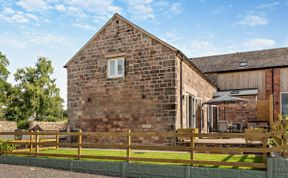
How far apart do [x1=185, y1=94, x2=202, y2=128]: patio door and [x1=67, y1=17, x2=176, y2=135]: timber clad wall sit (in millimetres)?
1954

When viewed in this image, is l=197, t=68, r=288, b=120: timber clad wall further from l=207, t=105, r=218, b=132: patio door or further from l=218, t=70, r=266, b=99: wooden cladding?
l=207, t=105, r=218, b=132: patio door

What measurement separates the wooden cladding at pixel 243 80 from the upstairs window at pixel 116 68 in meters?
13.2

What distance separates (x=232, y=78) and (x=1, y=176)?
20.9 metres

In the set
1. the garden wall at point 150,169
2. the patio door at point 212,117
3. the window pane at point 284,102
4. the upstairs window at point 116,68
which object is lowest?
the garden wall at point 150,169

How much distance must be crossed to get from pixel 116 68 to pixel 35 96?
31977 mm

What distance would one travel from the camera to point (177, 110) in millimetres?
13242

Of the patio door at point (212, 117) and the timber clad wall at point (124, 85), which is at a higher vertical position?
the timber clad wall at point (124, 85)

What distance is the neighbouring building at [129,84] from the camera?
13555 mm

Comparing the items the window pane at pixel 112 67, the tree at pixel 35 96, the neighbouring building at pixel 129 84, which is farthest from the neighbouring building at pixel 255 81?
the tree at pixel 35 96

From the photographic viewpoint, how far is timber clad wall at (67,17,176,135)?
13586 millimetres

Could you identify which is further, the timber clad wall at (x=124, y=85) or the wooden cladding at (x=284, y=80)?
the wooden cladding at (x=284, y=80)

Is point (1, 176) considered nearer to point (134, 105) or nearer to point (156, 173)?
point (156, 173)

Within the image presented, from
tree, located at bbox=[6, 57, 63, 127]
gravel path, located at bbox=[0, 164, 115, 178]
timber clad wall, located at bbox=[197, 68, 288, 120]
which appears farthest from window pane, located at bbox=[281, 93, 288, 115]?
tree, located at bbox=[6, 57, 63, 127]

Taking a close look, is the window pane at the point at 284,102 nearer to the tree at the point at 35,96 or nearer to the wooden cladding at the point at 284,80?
the wooden cladding at the point at 284,80
